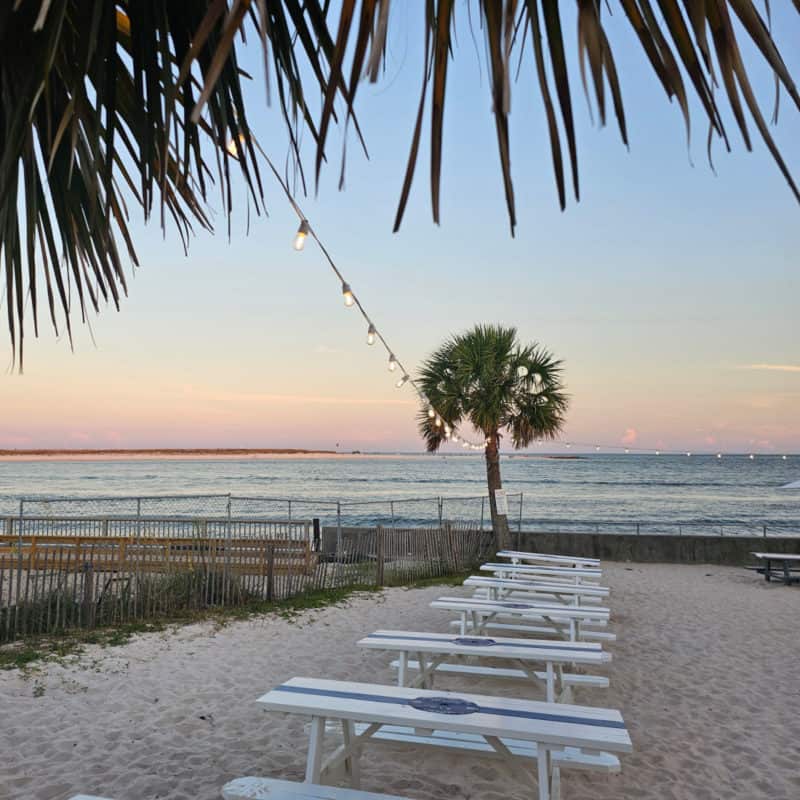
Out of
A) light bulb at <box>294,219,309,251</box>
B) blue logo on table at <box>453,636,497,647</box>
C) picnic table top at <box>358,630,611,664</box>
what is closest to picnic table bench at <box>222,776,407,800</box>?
picnic table top at <box>358,630,611,664</box>

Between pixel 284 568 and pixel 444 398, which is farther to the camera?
pixel 444 398

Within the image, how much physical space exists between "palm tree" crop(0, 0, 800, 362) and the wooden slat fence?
7.13m

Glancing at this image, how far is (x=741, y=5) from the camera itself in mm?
996

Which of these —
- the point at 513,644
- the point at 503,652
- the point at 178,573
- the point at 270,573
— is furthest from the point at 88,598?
the point at 503,652

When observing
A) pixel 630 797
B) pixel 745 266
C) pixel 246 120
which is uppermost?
pixel 745 266

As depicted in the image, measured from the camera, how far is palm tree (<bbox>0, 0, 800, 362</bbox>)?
103cm

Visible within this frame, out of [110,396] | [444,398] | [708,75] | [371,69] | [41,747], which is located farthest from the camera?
[110,396]

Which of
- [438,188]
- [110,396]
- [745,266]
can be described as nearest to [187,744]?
[438,188]

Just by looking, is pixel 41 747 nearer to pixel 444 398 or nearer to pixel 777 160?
pixel 777 160

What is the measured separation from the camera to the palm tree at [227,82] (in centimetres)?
103

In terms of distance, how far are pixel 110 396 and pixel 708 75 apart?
183 feet

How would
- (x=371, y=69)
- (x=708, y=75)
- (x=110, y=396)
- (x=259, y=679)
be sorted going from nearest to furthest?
(x=371, y=69)
(x=708, y=75)
(x=259, y=679)
(x=110, y=396)

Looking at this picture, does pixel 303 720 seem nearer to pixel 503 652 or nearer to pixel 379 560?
pixel 503 652

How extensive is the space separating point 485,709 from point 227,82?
3.29 metres
